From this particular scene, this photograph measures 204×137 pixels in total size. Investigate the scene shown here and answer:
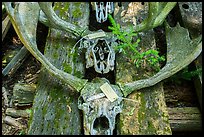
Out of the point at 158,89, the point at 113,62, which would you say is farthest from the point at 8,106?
the point at 158,89

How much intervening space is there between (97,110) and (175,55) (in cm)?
86

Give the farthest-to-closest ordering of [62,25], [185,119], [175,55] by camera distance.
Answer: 1. [62,25]
2. [175,55]
3. [185,119]

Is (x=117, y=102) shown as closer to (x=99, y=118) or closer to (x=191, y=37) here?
(x=99, y=118)

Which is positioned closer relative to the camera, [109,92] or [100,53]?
[109,92]

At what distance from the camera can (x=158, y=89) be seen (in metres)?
3.28

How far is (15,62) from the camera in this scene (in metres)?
3.93

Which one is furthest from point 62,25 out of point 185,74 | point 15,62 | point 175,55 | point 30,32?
point 185,74

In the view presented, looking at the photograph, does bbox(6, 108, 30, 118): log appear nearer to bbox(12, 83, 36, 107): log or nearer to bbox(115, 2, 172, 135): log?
bbox(12, 83, 36, 107): log

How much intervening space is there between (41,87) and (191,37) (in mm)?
1426

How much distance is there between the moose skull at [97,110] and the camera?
9.77 ft

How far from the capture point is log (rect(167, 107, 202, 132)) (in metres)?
3.33

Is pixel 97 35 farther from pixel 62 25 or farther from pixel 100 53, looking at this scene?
pixel 62 25

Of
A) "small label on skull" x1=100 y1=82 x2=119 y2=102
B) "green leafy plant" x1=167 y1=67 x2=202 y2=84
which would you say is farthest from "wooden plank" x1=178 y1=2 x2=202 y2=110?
"small label on skull" x1=100 y1=82 x2=119 y2=102

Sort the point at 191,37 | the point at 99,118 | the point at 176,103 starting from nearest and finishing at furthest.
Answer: the point at 99,118 → the point at 176,103 → the point at 191,37
